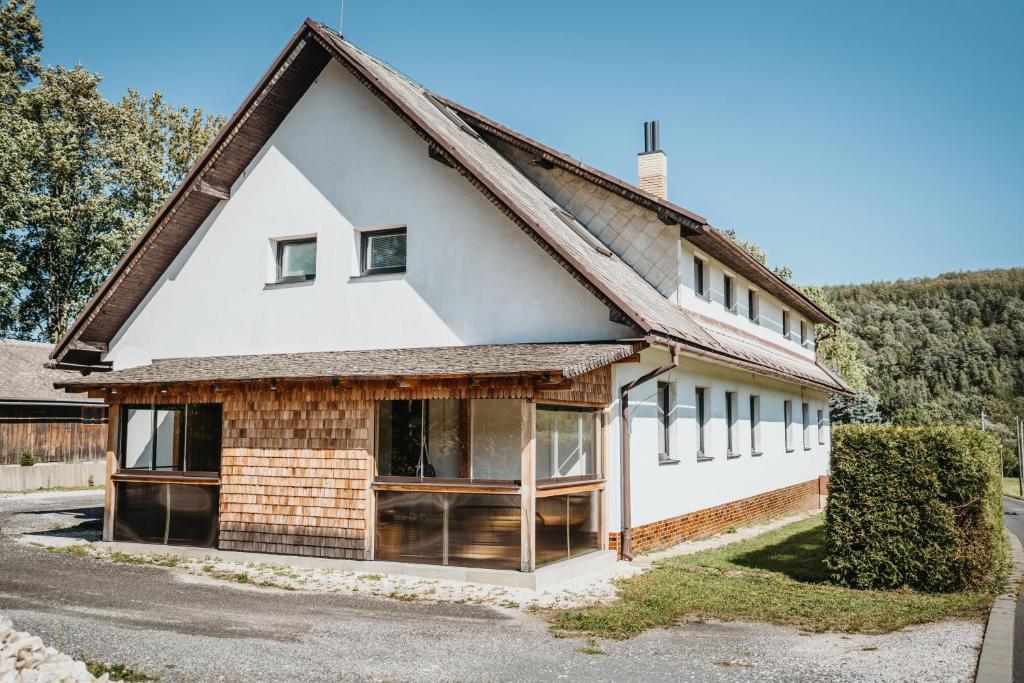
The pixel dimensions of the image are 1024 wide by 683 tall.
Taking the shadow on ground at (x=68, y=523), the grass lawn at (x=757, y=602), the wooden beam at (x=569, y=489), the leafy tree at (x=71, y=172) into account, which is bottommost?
the shadow on ground at (x=68, y=523)

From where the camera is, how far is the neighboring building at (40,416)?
1178 inches

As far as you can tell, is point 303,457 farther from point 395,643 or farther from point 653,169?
point 653,169

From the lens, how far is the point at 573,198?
17047mm

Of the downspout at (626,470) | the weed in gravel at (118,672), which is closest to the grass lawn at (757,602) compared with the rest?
the downspout at (626,470)

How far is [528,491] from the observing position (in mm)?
11273

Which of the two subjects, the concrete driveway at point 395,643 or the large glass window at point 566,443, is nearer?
the concrete driveway at point 395,643

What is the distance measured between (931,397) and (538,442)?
7393 centimetres

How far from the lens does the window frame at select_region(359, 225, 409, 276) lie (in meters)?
14.2

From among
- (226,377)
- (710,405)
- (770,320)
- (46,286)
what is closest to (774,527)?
(710,405)

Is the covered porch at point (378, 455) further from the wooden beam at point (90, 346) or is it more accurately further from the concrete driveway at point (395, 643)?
the concrete driveway at point (395, 643)

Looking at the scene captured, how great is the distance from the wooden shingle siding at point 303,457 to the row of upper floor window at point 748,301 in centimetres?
512

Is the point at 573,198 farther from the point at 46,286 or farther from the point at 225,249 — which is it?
the point at 46,286

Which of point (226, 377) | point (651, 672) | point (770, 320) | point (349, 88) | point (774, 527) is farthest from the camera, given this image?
point (770, 320)

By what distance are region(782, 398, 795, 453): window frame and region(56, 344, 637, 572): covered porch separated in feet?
36.7
